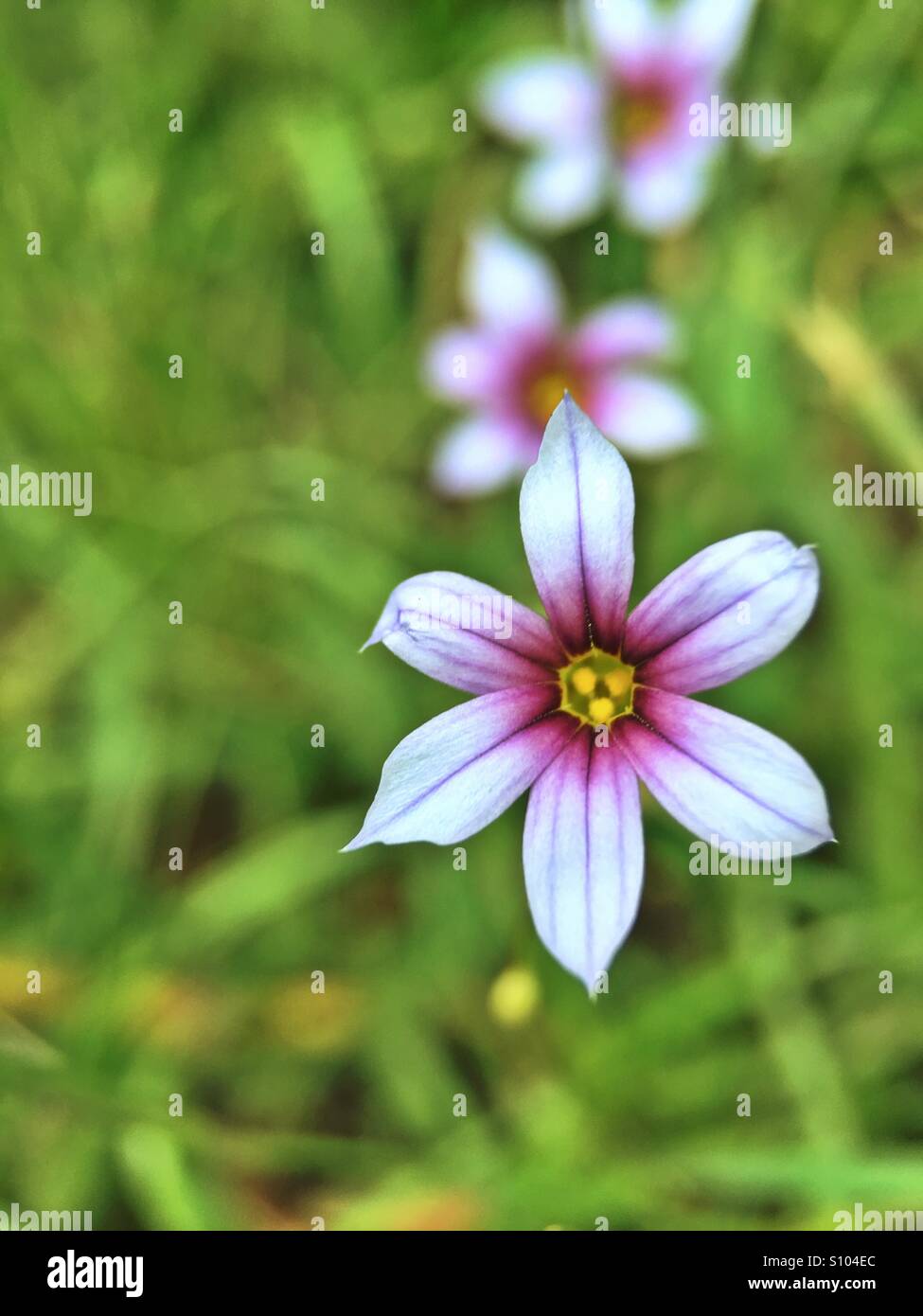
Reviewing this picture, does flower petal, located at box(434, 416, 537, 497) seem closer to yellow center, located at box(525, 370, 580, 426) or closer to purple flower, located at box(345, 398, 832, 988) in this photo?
yellow center, located at box(525, 370, 580, 426)

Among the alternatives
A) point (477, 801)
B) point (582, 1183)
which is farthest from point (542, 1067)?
point (477, 801)

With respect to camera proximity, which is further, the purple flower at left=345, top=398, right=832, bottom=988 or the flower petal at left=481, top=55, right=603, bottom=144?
the flower petal at left=481, top=55, right=603, bottom=144

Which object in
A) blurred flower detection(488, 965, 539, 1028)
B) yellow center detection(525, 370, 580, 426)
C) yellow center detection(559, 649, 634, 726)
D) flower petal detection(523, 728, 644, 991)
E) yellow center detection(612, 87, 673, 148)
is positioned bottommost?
blurred flower detection(488, 965, 539, 1028)

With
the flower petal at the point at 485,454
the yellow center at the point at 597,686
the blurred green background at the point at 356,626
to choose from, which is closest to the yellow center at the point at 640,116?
the blurred green background at the point at 356,626

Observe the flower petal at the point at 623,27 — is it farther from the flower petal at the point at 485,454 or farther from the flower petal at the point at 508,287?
the flower petal at the point at 485,454

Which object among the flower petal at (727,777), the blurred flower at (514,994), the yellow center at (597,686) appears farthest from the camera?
the blurred flower at (514,994)

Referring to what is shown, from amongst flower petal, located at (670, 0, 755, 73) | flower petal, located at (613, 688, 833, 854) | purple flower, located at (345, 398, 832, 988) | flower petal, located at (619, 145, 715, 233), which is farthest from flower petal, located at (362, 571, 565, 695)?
flower petal, located at (670, 0, 755, 73)

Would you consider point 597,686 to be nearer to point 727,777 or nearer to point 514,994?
point 727,777
